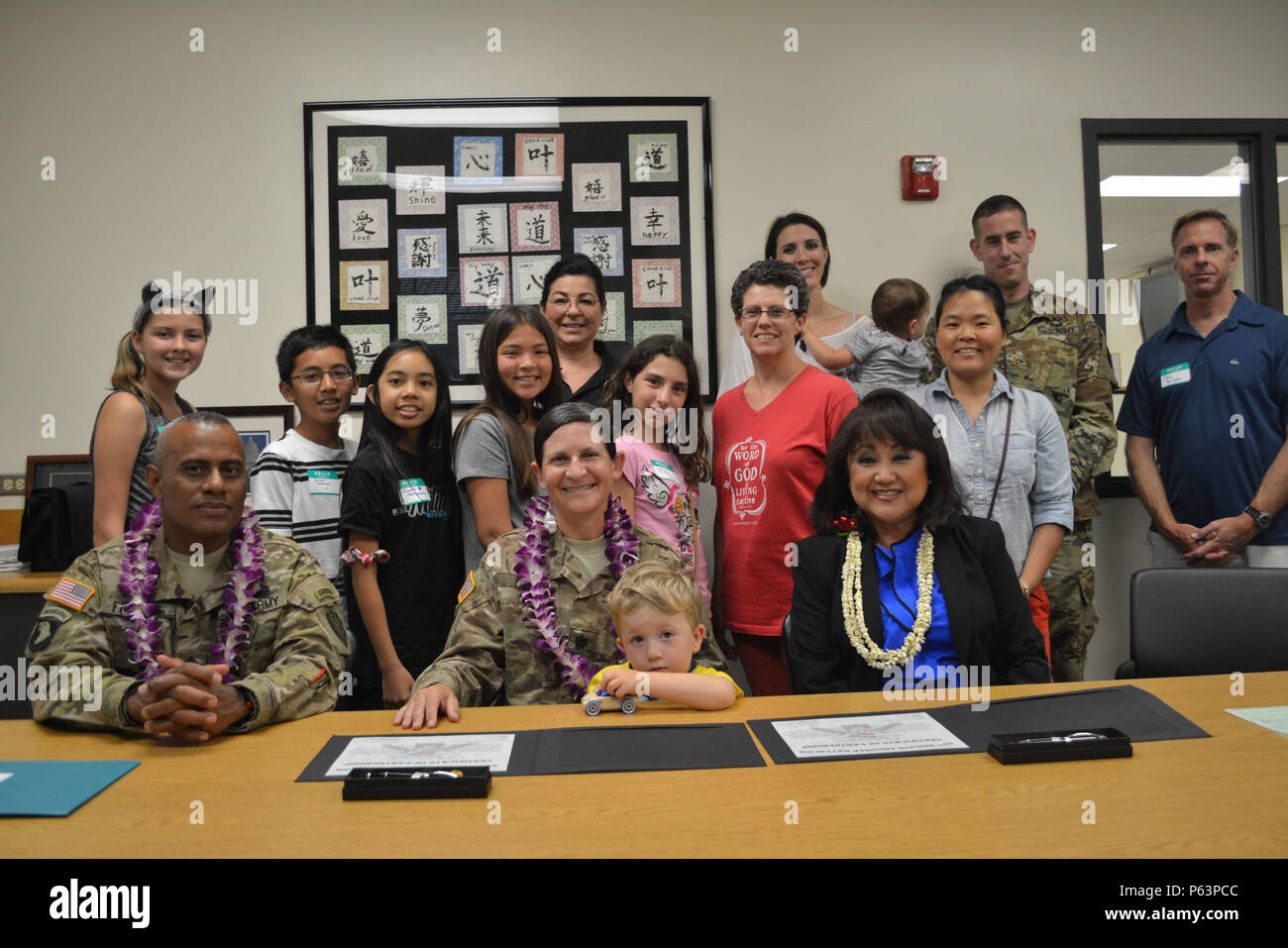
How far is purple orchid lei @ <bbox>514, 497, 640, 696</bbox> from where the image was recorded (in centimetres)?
197

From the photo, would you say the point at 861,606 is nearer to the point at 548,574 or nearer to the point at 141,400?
the point at 548,574

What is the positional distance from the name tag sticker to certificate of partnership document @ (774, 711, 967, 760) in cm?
232

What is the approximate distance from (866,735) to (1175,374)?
2.52 meters

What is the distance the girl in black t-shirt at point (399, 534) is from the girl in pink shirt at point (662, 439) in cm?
56

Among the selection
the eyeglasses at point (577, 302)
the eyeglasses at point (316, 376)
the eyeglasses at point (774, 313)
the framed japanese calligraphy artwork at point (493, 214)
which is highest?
the framed japanese calligraphy artwork at point (493, 214)

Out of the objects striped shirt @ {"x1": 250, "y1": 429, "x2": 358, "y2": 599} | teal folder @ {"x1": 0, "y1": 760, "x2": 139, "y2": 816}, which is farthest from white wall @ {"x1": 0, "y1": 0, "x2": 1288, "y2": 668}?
teal folder @ {"x1": 0, "y1": 760, "x2": 139, "y2": 816}

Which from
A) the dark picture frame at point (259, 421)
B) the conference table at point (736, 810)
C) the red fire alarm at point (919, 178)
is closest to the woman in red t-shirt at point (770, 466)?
the conference table at point (736, 810)

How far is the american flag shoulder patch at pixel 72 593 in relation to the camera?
5.85ft

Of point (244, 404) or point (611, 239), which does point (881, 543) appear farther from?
point (244, 404)

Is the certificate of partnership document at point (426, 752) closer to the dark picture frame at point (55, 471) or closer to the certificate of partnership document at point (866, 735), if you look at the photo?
the certificate of partnership document at point (866, 735)

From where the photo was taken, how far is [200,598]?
1.88m

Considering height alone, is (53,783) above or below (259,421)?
below

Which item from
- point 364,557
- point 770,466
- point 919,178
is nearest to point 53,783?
point 364,557
